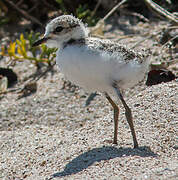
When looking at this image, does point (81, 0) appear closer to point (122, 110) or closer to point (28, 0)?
point (28, 0)

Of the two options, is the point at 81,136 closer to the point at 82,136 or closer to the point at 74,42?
the point at 82,136

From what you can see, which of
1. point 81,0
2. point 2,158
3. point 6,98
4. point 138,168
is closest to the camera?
point 138,168

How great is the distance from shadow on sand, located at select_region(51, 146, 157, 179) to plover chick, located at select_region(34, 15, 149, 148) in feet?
0.31

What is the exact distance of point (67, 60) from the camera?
8.66ft

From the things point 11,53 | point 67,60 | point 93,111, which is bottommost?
point 93,111

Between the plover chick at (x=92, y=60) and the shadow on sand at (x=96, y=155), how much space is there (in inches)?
3.7

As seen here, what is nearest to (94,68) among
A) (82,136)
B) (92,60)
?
(92,60)

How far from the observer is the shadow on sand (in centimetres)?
263

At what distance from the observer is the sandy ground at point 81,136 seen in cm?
254

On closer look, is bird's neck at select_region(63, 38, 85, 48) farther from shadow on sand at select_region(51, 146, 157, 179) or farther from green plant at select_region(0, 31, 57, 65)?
green plant at select_region(0, 31, 57, 65)

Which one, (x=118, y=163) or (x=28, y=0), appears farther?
(x=28, y=0)

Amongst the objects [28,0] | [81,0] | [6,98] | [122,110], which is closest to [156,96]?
A: [122,110]

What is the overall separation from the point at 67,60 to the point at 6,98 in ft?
6.09

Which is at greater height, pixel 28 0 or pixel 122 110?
pixel 28 0
